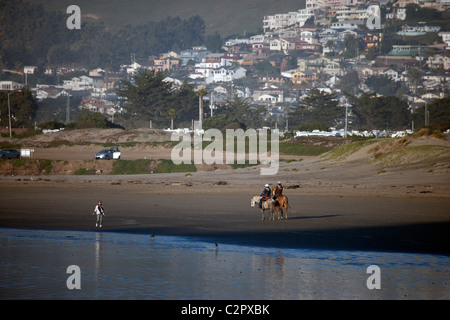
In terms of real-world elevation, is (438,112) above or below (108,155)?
above

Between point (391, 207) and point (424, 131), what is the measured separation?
24173mm

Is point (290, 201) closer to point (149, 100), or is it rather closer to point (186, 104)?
point (149, 100)

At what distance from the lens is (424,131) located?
5791 centimetres

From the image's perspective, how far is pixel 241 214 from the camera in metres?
33.8

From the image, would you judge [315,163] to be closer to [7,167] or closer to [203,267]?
[7,167]

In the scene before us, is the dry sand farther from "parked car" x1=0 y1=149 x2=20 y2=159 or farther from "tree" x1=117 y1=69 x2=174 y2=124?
→ "tree" x1=117 y1=69 x2=174 y2=124

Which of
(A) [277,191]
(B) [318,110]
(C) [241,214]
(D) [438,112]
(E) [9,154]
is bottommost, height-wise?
(C) [241,214]

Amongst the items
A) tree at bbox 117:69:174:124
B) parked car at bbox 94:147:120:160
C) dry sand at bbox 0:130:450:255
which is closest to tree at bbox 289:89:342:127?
tree at bbox 117:69:174:124

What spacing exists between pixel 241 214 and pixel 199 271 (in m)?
10.9

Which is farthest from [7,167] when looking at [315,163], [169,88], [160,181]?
[169,88]

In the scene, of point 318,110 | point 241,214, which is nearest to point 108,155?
point 241,214

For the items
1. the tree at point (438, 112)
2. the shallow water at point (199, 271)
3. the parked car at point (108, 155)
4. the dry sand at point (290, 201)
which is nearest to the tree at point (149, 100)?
the tree at point (438, 112)

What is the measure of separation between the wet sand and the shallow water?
1728 mm

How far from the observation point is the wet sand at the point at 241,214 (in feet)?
91.9
